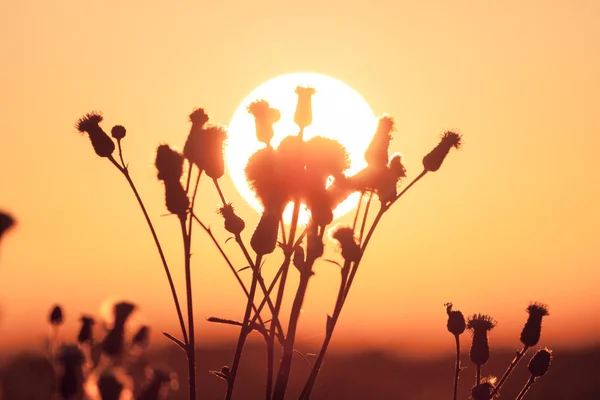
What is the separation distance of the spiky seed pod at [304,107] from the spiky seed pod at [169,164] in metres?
0.85

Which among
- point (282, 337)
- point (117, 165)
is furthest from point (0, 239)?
point (117, 165)

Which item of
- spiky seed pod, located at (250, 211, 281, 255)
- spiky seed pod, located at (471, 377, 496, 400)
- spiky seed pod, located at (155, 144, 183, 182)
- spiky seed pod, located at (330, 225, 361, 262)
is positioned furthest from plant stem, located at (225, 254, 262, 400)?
spiky seed pod, located at (471, 377, 496, 400)

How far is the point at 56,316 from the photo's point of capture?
16.8 feet

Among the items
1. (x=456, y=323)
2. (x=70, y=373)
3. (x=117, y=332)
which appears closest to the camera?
(x=70, y=373)

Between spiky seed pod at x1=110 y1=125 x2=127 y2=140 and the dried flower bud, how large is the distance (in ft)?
11.4

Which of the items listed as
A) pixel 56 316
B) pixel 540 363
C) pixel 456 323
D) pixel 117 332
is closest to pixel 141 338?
pixel 56 316

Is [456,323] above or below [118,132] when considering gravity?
below

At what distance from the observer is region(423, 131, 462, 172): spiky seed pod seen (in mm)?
6402

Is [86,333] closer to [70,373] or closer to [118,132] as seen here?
[118,132]

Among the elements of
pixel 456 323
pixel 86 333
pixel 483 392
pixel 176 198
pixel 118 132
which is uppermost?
pixel 118 132

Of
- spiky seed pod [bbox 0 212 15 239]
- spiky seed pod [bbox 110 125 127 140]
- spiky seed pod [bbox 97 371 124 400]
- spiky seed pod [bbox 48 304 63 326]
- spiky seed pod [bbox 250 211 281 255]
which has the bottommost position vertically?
spiky seed pod [bbox 97 371 124 400]

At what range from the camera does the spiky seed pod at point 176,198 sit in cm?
521

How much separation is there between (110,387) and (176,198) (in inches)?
104

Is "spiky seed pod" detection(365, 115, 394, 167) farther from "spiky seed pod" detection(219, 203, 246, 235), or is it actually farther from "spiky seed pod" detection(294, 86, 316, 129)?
"spiky seed pod" detection(219, 203, 246, 235)
